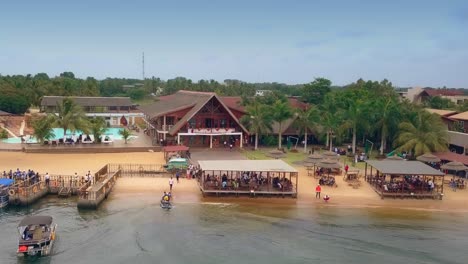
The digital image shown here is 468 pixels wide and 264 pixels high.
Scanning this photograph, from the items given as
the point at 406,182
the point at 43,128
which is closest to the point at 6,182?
the point at 43,128

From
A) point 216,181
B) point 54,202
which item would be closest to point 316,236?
point 216,181

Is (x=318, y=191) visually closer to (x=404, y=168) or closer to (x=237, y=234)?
(x=404, y=168)

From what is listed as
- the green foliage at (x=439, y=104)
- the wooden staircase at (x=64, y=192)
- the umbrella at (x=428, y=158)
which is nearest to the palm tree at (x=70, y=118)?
the wooden staircase at (x=64, y=192)

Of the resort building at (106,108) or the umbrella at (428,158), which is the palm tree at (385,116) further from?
the resort building at (106,108)

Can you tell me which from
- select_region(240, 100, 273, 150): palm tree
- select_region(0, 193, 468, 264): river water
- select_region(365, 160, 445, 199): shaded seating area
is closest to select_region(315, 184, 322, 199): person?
select_region(0, 193, 468, 264): river water

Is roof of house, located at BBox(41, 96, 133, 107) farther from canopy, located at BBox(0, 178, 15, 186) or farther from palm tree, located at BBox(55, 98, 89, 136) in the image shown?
canopy, located at BBox(0, 178, 15, 186)

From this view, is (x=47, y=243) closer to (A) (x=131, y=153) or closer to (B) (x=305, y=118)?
(A) (x=131, y=153)
